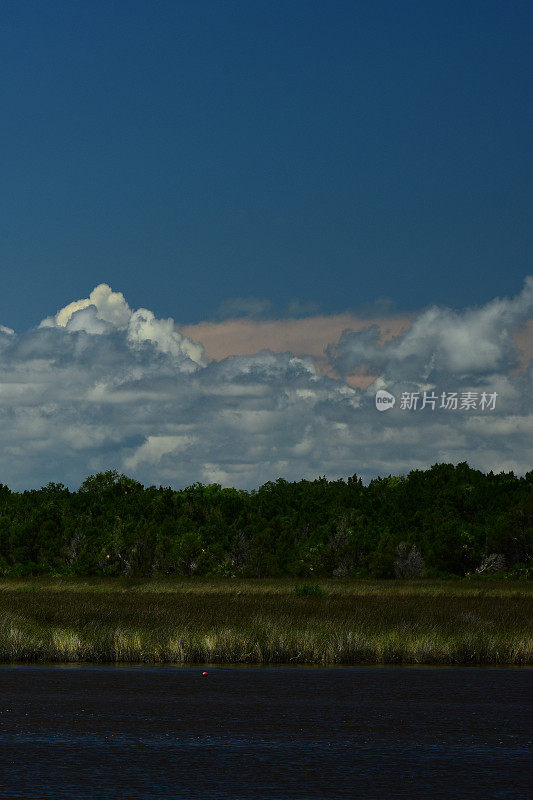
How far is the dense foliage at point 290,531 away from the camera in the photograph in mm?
99375

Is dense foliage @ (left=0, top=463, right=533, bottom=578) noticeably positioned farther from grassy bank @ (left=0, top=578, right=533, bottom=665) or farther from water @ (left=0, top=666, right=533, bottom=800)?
water @ (left=0, top=666, right=533, bottom=800)

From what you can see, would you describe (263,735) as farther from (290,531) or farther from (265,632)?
(290,531)

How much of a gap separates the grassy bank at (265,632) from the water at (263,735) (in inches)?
122

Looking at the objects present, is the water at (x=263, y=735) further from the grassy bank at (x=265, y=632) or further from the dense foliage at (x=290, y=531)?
the dense foliage at (x=290, y=531)

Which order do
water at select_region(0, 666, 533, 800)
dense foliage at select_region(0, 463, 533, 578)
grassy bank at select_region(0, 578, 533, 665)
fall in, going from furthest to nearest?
dense foliage at select_region(0, 463, 533, 578) < grassy bank at select_region(0, 578, 533, 665) < water at select_region(0, 666, 533, 800)

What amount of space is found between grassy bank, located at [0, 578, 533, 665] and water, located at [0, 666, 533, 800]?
3.09 metres

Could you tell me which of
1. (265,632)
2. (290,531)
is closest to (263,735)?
(265,632)

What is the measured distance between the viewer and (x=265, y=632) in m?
33.0

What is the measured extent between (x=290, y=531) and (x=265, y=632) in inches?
3108

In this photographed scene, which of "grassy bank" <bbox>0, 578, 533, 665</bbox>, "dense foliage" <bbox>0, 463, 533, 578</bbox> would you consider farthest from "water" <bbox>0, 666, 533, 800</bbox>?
"dense foliage" <bbox>0, 463, 533, 578</bbox>

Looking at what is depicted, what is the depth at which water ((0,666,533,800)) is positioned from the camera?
14.1 metres

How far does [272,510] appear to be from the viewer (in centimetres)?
12588

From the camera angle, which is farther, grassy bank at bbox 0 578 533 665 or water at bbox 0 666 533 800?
grassy bank at bbox 0 578 533 665

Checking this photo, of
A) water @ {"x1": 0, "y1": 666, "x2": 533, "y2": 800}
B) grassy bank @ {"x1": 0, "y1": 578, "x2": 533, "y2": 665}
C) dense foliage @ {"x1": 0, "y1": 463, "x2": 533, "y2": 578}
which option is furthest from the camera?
dense foliage @ {"x1": 0, "y1": 463, "x2": 533, "y2": 578}
